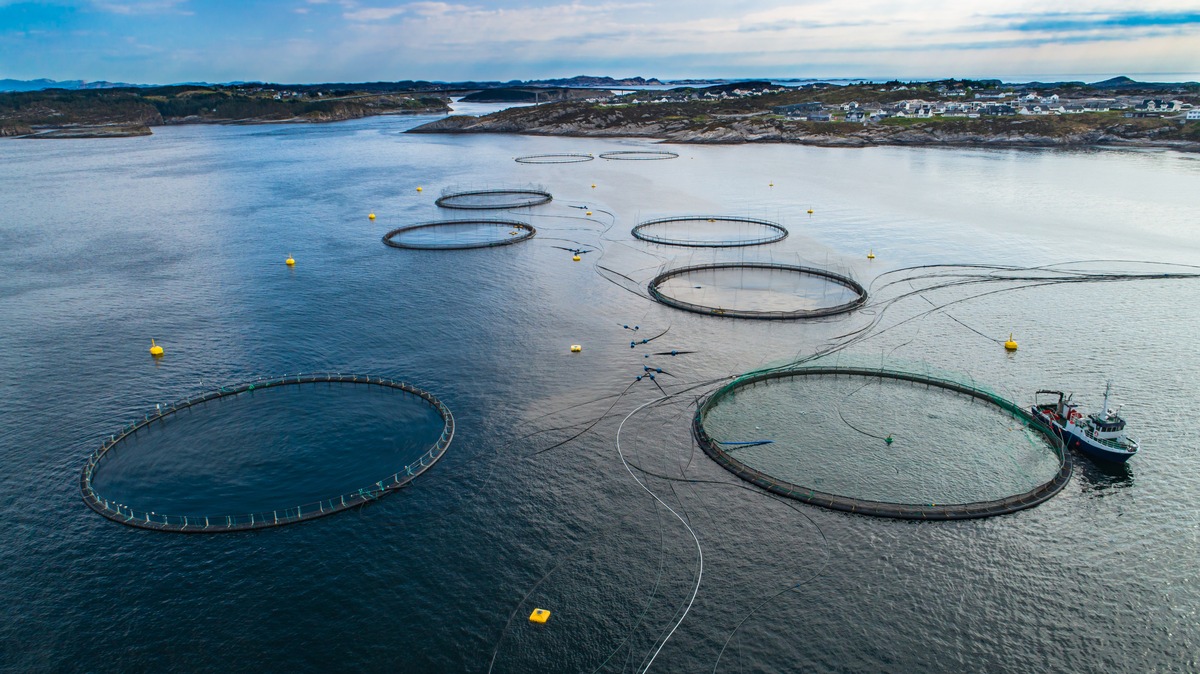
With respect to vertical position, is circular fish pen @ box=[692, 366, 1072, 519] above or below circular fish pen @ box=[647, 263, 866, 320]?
below

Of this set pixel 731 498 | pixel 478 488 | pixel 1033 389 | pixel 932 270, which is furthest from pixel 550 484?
pixel 932 270

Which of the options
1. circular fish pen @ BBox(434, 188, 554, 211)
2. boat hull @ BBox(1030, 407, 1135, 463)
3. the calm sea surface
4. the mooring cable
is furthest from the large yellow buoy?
circular fish pen @ BBox(434, 188, 554, 211)

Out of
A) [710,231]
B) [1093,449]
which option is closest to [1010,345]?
[1093,449]

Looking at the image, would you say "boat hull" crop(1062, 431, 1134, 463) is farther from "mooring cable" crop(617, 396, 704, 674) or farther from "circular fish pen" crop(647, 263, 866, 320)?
"mooring cable" crop(617, 396, 704, 674)

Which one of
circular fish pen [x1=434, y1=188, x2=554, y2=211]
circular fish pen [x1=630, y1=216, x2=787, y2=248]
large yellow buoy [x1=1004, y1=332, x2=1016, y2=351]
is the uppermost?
circular fish pen [x1=434, y1=188, x2=554, y2=211]

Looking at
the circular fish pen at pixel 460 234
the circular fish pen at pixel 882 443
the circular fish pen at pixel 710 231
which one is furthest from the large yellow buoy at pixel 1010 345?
the circular fish pen at pixel 460 234
